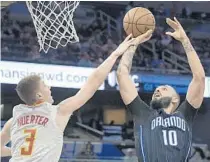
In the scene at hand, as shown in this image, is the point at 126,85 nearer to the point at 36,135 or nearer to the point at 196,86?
the point at 196,86

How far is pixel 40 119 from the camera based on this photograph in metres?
2.99

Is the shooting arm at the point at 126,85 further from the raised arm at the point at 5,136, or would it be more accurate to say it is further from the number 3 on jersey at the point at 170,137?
the raised arm at the point at 5,136

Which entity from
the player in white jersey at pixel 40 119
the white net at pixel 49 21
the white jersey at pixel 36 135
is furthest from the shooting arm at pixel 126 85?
the white net at pixel 49 21

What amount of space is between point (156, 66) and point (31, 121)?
9348mm

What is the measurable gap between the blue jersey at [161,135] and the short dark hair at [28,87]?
25.3 inches

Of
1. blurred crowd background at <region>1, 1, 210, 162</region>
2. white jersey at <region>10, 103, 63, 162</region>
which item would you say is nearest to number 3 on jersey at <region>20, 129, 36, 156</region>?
white jersey at <region>10, 103, 63, 162</region>

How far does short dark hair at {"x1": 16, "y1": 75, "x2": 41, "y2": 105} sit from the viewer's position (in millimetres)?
2941

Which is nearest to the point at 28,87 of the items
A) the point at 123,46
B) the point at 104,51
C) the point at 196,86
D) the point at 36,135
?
the point at 36,135

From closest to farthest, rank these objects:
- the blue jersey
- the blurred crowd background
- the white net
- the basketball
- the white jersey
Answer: the white jersey
the blue jersey
the basketball
the white net
the blurred crowd background

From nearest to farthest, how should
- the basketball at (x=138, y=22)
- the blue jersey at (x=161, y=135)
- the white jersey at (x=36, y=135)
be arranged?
1. the white jersey at (x=36, y=135)
2. the blue jersey at (x=161, y=135)
3. the basketball at (x=138, y=22)

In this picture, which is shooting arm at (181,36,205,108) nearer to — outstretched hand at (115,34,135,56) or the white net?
outstretched hand at (115,34,135,56)

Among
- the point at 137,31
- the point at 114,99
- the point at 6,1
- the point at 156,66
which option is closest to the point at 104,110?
the point at 114,99

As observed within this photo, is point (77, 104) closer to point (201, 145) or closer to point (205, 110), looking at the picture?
point (201, 145)

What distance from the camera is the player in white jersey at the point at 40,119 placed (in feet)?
9.60
